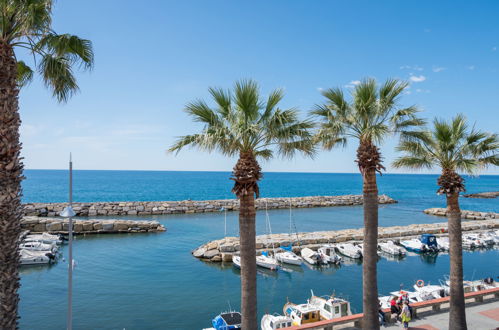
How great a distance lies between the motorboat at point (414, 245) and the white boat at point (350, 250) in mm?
8079

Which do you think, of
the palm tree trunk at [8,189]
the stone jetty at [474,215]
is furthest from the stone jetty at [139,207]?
the palm tree trunk at [8,189]

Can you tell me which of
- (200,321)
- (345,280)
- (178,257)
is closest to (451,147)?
(200,321)

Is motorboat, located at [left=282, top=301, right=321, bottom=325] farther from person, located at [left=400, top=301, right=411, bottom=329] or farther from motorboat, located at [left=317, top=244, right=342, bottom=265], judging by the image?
motorboat, located at [left=317, top=244, right=342, bottom=265]

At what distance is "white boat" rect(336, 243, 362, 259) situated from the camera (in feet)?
118

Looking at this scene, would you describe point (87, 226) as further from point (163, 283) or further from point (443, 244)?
point (443, 244)

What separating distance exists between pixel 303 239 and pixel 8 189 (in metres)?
36.6

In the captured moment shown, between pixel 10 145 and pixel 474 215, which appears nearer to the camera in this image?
pixel 10 145

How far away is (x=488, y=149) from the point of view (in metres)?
12.8

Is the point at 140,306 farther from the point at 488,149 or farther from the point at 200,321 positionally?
the point at 488,149

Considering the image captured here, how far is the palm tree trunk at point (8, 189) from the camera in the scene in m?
7.14

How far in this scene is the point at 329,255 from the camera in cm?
3478

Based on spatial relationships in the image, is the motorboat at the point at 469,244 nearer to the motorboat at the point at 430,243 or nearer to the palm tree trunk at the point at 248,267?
the motorboat at the point at 430,243

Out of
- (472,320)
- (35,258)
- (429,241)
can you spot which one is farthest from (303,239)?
(35,258)

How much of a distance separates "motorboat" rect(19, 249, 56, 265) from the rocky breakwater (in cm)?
1384
